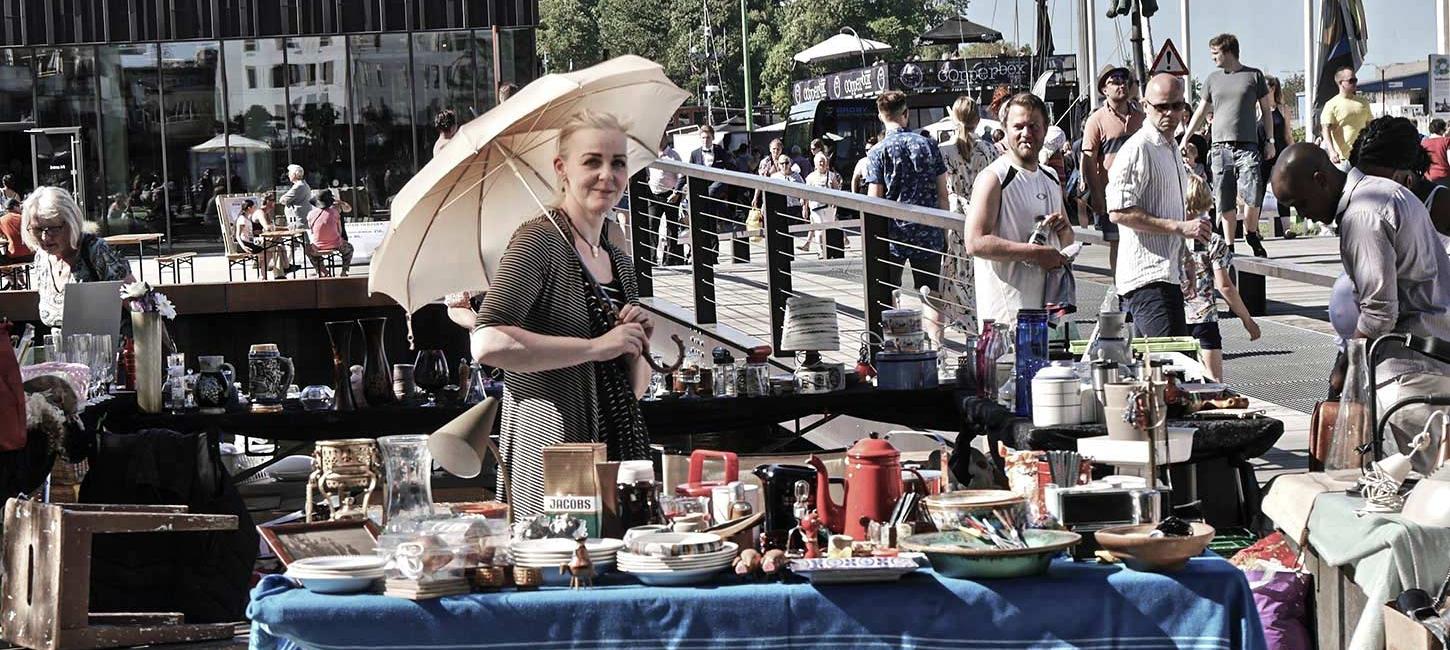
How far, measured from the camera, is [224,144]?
2889cm

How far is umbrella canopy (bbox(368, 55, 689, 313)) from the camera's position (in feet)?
16.8

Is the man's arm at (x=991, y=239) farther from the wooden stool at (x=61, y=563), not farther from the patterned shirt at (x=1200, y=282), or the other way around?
the wooden stool at (x=61, y=563)

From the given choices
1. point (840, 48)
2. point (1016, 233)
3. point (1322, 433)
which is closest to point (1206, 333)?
point (1016, 233)

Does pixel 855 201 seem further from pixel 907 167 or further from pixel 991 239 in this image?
pixel 991 239

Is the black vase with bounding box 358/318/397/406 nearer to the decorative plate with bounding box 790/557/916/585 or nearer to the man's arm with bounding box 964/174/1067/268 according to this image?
the man's arm with bounding box 964/174/1067/268

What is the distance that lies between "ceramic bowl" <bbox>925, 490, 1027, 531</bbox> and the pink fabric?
1691 cm

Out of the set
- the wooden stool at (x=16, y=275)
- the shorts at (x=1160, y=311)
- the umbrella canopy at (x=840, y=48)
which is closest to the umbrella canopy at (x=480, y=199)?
the shorts at (x=1160, y=311)

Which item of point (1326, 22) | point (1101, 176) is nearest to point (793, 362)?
point (1101, 176)

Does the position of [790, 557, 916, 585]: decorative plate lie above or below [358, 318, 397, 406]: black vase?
below

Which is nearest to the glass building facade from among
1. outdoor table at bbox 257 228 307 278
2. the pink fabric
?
outdoor table at bbox 257 228 307 278

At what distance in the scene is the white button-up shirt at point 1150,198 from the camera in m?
7.45

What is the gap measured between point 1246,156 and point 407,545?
12.9 m

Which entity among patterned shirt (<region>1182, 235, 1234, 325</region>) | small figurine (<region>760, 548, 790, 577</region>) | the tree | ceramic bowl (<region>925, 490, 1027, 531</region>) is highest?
the tree

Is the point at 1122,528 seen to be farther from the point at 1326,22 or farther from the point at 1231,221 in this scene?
the point at 1326,22
